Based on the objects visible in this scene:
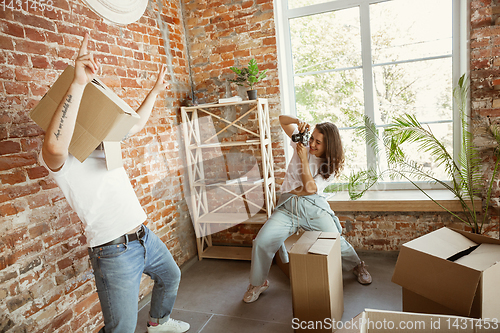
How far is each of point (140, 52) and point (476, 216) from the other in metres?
3.07

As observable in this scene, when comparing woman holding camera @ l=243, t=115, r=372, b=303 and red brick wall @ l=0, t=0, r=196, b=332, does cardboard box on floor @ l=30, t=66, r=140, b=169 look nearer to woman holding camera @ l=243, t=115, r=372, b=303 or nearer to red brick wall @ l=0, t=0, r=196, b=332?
red brick wall @ l=0, t=0, r=196, b=332

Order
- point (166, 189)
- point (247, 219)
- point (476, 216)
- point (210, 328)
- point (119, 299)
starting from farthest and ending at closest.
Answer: point (247, 219) → point (166, 189) → point (476, 216) → point (210, 328) → point (119, 299)

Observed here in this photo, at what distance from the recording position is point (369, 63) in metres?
2.95

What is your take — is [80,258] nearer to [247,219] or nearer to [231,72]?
[247,219]

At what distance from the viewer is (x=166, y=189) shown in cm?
291

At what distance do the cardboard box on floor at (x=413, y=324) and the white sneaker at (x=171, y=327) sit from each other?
132cm

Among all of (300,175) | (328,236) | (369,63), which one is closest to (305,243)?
(328,236)

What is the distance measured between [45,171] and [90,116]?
694 millimetres

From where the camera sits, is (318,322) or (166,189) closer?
(318,322)

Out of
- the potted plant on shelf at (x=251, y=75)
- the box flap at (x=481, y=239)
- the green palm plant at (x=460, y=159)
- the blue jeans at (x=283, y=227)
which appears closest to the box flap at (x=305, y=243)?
the blue jeans at (x=283, y=227)

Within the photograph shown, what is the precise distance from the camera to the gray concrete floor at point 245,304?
219 cm

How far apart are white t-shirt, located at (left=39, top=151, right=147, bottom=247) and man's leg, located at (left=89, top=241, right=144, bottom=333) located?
8 cm

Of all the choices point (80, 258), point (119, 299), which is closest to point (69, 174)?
point (119, 299)

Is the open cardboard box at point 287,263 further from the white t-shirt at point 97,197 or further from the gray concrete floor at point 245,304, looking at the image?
the white t-shirt at point 97,197
